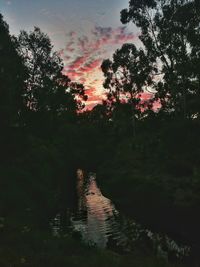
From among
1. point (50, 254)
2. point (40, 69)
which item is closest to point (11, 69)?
point (40, 69)

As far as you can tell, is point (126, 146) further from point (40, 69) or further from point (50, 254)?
point (50, 254)

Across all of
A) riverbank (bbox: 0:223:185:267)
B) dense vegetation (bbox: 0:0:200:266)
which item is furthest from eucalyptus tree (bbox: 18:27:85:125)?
riverbank (bbox: 0:223:185:267)

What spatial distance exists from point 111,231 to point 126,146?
1571 inches

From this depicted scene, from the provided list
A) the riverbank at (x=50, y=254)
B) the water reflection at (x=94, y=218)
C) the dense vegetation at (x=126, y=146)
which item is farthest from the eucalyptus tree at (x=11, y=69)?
the riverbank at (x=50, y=254)

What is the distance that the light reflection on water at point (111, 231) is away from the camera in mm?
25125

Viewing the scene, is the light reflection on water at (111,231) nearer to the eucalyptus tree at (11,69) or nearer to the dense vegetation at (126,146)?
the dense vegetation at (126,146)

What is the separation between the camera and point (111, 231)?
3022 centimetres

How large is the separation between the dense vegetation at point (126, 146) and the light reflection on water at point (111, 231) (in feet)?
3.83

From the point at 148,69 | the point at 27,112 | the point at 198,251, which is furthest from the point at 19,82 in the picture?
the point at 198,251

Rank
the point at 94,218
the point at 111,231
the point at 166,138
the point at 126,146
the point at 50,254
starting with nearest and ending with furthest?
the point at 50,254 → the point at 111,231 → the point at 94,218 → the point at 166,138 → the point at 126,146

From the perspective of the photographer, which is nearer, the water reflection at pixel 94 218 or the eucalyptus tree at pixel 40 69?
the water reflection at pixel 94 218

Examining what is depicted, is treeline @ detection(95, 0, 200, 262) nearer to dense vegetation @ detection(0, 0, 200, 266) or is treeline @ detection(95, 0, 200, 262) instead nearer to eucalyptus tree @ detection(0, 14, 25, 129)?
dense vegetation @ detection(0, 0, 200, 266)

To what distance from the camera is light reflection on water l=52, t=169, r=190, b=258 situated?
82.4 feet

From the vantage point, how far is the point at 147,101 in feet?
242
